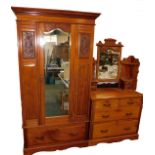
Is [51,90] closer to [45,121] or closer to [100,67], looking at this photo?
[45,121]

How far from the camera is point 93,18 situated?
2.01 m

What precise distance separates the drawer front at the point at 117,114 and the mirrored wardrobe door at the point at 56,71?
0.51m

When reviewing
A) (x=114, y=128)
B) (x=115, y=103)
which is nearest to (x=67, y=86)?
(x=115, y=103)

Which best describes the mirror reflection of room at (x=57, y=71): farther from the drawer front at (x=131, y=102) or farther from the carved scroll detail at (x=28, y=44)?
the drawer front at (x=131, y=102)

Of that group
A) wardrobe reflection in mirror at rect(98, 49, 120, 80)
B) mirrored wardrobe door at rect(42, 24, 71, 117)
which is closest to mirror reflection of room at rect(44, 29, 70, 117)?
mirrored wardrobe door at rect(42, 24, 71, 117)

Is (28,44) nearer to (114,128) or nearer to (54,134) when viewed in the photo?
(54,134)

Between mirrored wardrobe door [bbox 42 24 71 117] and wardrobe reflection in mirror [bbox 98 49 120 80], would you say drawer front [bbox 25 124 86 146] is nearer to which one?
mirrored wardrobe door [bbox 42 24 71 117]

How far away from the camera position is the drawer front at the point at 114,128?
245 centimetres

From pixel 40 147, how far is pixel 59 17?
183 cm

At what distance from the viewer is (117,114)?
248 centimetres

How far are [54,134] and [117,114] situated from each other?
1038 mm

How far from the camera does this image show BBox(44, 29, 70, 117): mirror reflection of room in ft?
6.59

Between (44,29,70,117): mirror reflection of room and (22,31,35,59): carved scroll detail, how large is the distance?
0.53ft

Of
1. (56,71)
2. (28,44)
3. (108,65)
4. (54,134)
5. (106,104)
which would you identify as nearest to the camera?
(28,44)
